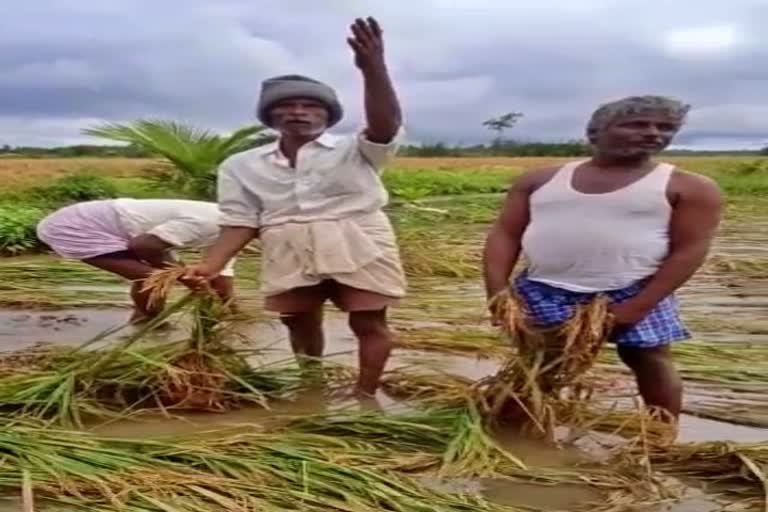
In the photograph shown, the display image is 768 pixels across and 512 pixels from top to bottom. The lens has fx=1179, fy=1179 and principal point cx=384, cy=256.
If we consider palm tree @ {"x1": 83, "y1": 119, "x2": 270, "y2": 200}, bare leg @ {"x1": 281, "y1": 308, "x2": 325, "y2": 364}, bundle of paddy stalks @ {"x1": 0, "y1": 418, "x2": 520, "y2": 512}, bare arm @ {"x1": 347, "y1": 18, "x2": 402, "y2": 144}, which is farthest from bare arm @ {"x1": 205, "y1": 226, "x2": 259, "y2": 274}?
palm tree @ {"x1": 83, "y1": 119, "x2": 270, "y2": 200}

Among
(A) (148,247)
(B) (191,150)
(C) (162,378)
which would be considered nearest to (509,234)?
(C) (162,378)

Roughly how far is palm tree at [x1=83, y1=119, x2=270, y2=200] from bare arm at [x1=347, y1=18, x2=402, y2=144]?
645cm

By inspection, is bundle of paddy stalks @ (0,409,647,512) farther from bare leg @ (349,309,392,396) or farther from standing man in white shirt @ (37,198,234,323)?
standing man in white shirt @ (37,198,234,323)

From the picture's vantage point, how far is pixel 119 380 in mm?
4230

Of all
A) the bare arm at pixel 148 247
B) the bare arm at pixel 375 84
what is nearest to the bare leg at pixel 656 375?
the bare arm at pixel 375 84

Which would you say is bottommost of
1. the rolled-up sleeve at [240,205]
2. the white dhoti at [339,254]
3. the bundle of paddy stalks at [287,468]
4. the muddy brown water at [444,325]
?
the muddy brown water at [444,325]

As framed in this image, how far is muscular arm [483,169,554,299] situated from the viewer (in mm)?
3697

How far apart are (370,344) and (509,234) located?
2.55 ft

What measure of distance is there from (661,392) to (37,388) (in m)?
2.08

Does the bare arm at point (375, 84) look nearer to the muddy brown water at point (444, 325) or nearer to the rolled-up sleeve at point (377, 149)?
the rolled-up sleeve at point (377, 149)

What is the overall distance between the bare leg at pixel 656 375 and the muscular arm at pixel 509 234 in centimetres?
43

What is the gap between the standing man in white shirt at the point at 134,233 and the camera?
579 centimetres

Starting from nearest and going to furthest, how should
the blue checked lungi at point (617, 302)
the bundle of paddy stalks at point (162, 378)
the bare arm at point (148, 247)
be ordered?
the blue checked lungi at point (617, 302), the bundle of paddy stalks at point (162, 378), the bare arm at point (148, 247)

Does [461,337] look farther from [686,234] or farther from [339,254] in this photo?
[686,234]
